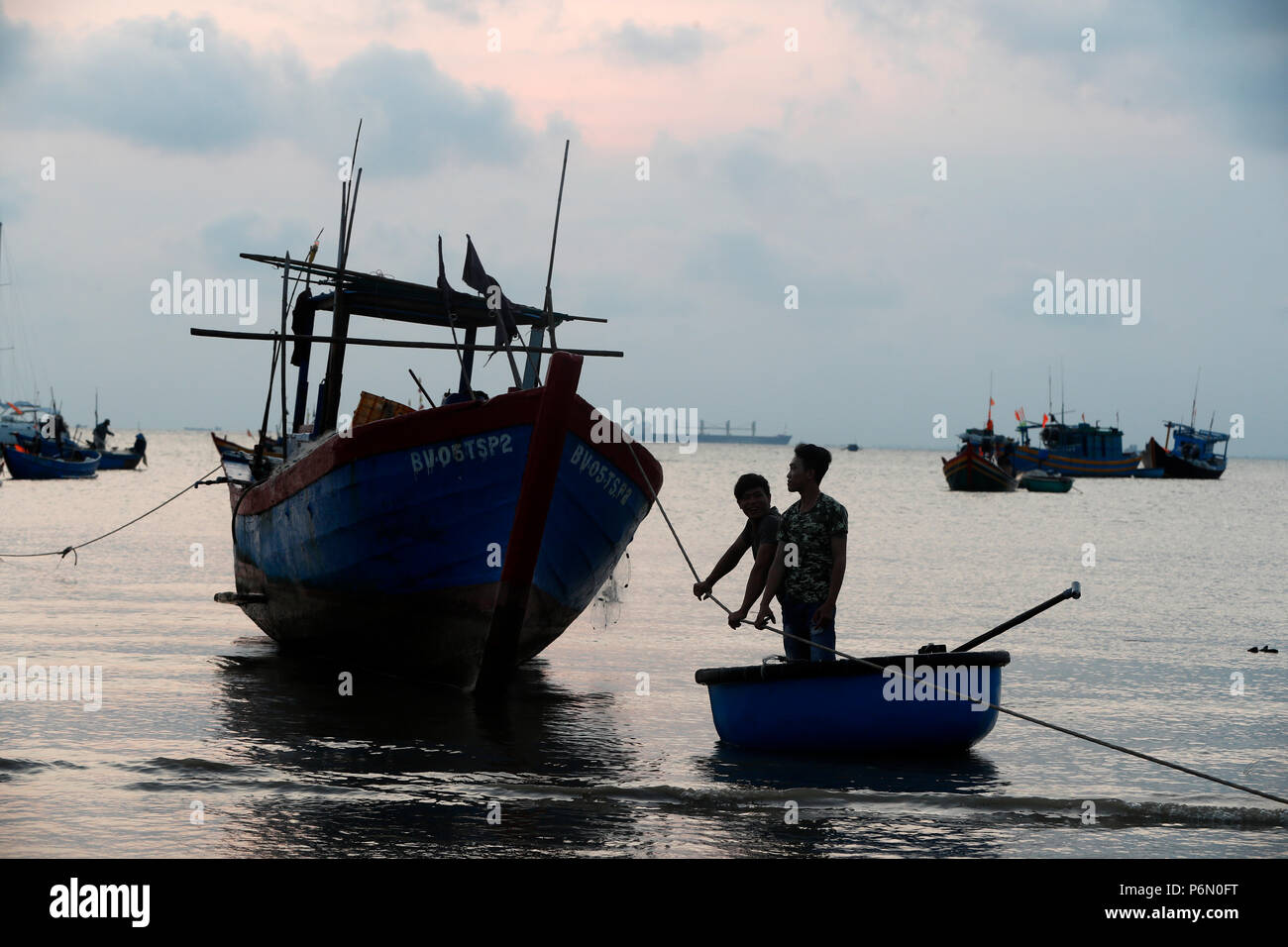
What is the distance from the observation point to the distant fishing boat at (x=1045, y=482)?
82875mm

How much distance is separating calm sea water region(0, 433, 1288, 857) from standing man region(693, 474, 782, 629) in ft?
3.99

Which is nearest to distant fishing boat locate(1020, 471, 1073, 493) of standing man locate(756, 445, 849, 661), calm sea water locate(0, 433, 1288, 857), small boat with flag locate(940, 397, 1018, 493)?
small boat with flag locate(940, 397, 1018, 493)

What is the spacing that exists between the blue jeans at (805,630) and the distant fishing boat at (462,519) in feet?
9.49

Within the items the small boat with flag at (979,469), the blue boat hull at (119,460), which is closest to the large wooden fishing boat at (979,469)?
the small boat with flag at (979,469)

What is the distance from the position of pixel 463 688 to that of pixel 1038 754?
509cm

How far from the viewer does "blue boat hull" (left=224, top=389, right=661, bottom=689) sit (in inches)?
438

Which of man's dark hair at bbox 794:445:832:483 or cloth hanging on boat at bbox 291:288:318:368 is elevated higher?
cloth hanging on boat at bbox 291:288:318:368

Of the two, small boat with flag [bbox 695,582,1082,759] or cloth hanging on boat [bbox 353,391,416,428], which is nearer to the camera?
small boat with flag [bbox 695,582,1082,759]

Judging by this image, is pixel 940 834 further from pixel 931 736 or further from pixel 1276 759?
pixel 1276 759

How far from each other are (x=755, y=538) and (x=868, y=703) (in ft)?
4.89

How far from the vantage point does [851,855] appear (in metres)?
6.68

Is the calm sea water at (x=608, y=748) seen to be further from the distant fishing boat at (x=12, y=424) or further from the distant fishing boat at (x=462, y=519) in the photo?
the distant fishing boat at (x=12, y=424)

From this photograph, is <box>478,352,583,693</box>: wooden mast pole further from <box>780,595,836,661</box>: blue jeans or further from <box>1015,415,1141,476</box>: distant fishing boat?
<box>1015,415,1141,476</box>: distant fishing boat
